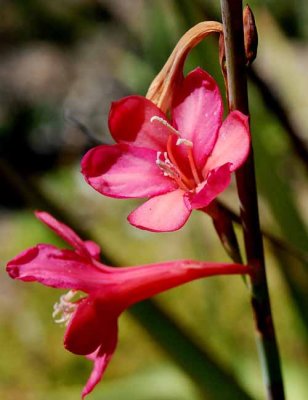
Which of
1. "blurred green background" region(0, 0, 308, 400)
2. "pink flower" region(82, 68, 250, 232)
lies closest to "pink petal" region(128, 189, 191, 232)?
"pink flower" region(82, 68, 250, 232)

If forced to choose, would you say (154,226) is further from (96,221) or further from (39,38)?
(39,38)

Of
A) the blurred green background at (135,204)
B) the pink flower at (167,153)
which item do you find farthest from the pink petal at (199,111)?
the blurred green background at (135,204)

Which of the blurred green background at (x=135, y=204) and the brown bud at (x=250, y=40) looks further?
the blurred green background at (x=135, y=204)

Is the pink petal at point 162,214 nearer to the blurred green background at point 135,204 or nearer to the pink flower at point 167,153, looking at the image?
the pink flower at point 167,153

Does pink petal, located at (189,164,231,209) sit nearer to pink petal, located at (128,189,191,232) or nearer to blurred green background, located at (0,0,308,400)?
pink petal, located at (128,189,191,232)

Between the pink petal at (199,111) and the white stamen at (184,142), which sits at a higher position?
the pink petal at (199,111)

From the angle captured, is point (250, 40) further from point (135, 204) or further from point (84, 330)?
point (135, 204)

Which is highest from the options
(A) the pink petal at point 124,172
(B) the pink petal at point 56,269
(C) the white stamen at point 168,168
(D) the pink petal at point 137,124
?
(D) the pink petal at point 137,124

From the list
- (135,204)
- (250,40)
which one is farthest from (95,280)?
(135,204)
